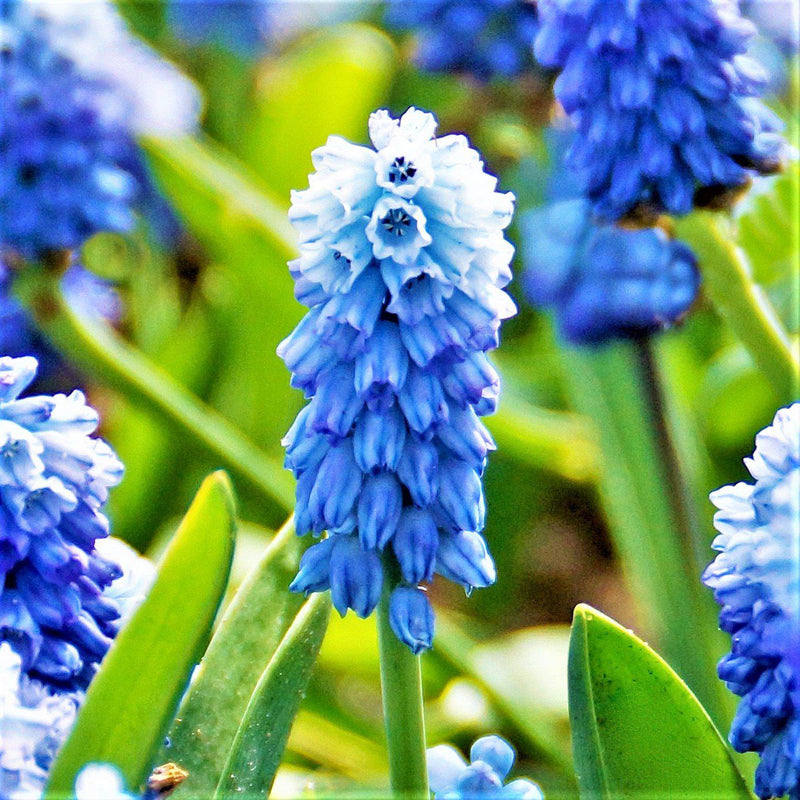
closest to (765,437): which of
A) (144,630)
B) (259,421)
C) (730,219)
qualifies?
(144,630)

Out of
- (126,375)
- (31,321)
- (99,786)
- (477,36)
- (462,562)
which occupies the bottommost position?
(99,786)

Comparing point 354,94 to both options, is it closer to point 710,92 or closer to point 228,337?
point 228,337

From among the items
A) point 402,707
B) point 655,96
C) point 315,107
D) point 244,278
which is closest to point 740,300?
point 655,96

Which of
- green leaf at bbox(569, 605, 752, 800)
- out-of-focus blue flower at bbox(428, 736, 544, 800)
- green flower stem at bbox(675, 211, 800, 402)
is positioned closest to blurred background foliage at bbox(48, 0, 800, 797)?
green flower stem at bbox(675, 211, 800, 402)

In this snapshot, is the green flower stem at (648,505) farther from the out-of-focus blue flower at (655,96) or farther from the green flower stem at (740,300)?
the out-of-focus blue flower at (655,96)

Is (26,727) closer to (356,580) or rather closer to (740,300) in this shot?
(356,580)

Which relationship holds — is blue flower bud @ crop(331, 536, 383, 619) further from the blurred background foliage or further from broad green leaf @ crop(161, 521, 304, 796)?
the blurred background foliage
